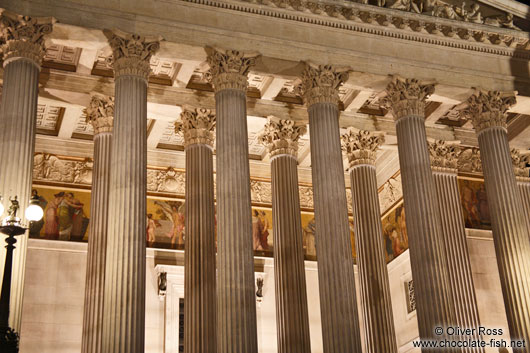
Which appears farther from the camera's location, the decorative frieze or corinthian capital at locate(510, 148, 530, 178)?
the decorative frieze

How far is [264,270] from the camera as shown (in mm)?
32000

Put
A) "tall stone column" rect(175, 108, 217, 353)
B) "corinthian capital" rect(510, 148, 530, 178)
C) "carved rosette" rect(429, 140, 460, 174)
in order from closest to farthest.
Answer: "tall stone column" rect(175, 108, 217, 353)
"carved rosette" rect(429, 140, 460, 174)
"corinthian capital" rect(510, 148, 530, 178)

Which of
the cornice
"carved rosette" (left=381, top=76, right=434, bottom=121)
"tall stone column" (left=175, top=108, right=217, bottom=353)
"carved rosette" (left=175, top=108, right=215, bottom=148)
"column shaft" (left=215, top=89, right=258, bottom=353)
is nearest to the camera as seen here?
"column shaft" (left=215, top=89, right=258, bottom=353)

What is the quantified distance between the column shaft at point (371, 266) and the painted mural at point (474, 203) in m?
5.48

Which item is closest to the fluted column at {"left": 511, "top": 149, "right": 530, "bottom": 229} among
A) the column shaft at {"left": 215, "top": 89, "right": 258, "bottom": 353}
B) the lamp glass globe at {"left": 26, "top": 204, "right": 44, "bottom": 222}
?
the column shaft at {"left": 215, "top": 89, "right": 258, "bottom": 353}

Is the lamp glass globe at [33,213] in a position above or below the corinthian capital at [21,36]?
below

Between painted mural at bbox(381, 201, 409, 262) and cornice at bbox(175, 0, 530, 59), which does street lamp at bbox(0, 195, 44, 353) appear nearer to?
cornice at bbox(175, 0, 530, 59)

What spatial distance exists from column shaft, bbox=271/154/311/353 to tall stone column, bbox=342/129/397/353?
8.04ft

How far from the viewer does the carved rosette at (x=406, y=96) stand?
2603 centimetres

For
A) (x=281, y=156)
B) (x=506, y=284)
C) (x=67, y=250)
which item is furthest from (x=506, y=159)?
(x=67, y=250)

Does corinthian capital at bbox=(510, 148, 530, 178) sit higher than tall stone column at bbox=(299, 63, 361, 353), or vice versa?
corinthian capital at bbox=(510, 148, 530, 178)

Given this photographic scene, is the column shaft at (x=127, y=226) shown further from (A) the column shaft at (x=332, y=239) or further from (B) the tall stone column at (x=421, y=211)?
(B) the tall stone column at (x=421, y=211)

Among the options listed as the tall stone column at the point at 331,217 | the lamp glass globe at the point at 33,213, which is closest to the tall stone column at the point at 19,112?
the lamp glass globe at the point at 33,213

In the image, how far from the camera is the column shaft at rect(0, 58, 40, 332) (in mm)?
19500
